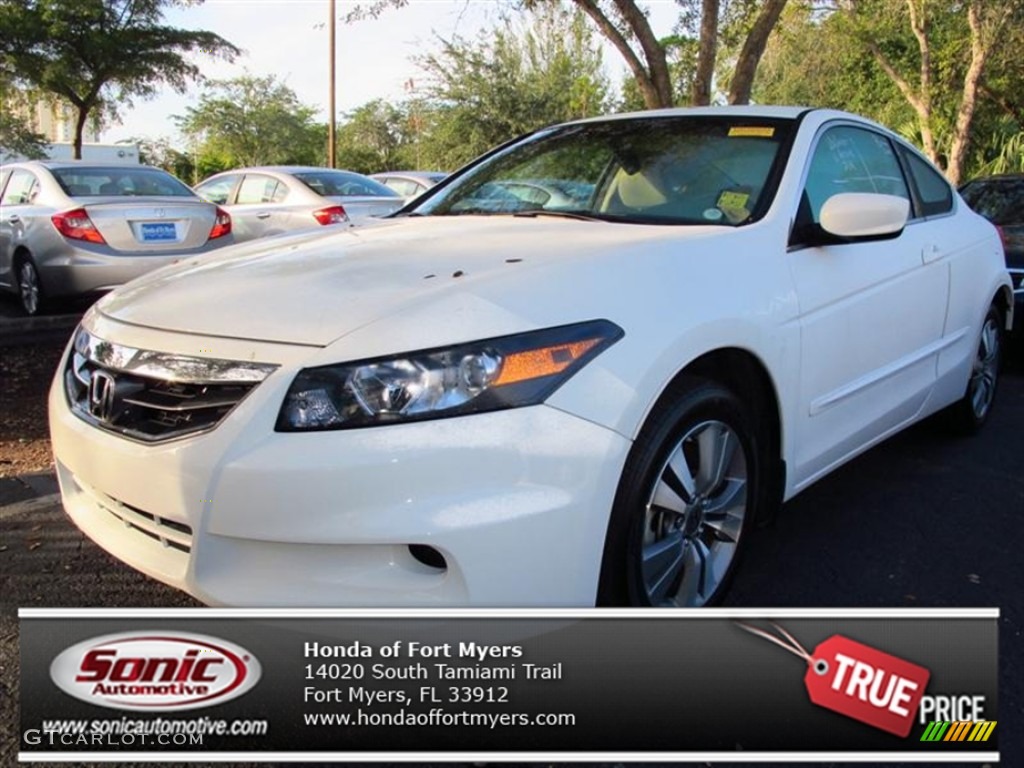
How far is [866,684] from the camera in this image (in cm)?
210

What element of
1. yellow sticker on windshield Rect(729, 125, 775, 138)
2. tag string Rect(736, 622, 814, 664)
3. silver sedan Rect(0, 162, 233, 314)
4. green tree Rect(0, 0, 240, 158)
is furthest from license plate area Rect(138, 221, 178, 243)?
green tree Rect(0, 0, 240, 158)

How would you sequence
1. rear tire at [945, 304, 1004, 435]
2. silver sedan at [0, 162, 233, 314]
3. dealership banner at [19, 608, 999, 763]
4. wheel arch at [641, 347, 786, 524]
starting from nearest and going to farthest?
dealership banner at [19, 608, 999, 763], wheel arch at [641, 347, 786, 524], rear tire at [945, 304, 1004, 435], silver sedan at [0, 162, 233, 314]

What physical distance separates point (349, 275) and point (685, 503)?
42.8 inches

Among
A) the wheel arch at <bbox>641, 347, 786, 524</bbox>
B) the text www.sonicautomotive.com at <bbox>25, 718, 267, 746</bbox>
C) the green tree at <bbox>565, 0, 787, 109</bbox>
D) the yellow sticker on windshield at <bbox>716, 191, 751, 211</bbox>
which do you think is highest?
the green tree at <bbox>565, 0, 787, 109</bbox>

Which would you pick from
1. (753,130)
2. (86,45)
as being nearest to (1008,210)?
(753,130)

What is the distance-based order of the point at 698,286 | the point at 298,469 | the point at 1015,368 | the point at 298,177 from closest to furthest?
1. the point at 298,469
2. the point at 698,286
3. the point at 1015,368
4. the point at 298,177

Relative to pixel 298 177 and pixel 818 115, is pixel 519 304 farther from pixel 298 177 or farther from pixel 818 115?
pixel 298 177

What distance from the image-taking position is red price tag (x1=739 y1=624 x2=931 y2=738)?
81.6 inches

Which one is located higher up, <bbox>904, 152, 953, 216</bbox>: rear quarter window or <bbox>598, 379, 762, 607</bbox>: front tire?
<bbox>904, 152, 953, 216</bbox>: rear quarter window

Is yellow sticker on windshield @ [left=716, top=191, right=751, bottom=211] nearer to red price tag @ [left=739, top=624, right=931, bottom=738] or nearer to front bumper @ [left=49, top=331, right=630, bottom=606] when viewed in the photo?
front bumper @ [left=49, top=331, right=630, bottom=606]

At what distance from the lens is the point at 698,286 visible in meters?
2.40

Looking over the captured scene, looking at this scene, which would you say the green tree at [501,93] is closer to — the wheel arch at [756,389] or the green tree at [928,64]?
the green tree at [928,64]

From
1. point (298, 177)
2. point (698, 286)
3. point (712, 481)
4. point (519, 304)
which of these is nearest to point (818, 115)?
point (698, 286)

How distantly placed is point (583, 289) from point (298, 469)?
800 millimetres
